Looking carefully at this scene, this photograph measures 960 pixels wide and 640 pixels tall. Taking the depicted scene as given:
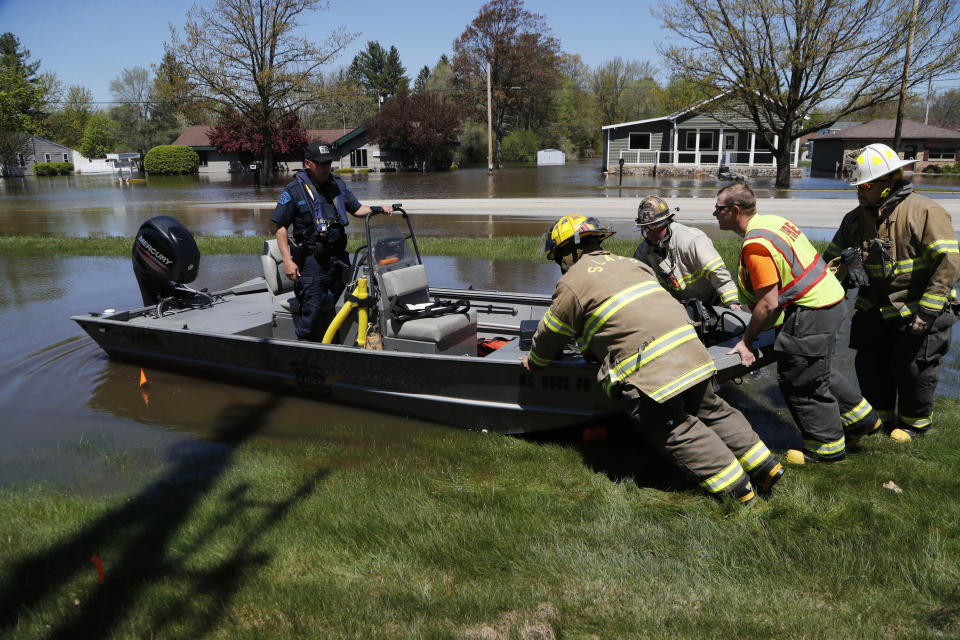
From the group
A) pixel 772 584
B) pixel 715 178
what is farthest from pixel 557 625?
pixel 715 178

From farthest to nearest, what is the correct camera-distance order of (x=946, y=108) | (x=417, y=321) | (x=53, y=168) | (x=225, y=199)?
(x=946, y=108) → (x=53, y=168) → (x=225, y=199) → (x=417, y=321)

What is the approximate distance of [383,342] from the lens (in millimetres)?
5555

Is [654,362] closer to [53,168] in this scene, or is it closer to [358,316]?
[358,316]

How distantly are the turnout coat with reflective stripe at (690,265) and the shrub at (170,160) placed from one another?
53177 millimetres

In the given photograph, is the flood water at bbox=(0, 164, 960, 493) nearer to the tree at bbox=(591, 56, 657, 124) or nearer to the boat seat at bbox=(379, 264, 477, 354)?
the boat seat at bbox=(379, 264, 477, 354)

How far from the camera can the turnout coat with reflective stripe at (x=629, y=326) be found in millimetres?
3393

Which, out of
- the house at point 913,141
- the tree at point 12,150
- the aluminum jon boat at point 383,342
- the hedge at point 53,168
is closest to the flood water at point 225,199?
the aluminum jon boat at point 383,342

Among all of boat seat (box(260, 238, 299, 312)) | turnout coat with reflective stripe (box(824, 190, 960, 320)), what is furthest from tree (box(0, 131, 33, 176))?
turnout coat with reflective stripe (box(824, 190, 960, 320))

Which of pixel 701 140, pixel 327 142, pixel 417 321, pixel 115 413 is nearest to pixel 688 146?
pixel 701 140

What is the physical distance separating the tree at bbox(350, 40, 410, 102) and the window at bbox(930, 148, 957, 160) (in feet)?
219

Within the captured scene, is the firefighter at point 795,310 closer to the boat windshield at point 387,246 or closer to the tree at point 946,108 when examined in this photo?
the boat windshield at point 387,246

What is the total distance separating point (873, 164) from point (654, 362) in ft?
6.27

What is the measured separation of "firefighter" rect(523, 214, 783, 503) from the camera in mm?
3414

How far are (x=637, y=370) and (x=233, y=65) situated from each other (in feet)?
119
